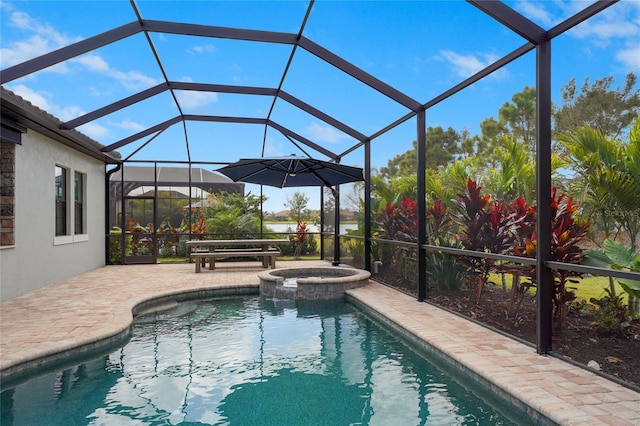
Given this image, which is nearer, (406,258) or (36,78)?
(36,78)

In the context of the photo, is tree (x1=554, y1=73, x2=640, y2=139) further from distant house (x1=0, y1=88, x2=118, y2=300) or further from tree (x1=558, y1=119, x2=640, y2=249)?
distant house (x1=0, y1=88, x2=118, y2=300)

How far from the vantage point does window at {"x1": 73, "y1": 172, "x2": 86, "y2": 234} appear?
9.74 meters

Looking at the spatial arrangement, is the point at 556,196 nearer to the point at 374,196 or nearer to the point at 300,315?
the point at 300,315

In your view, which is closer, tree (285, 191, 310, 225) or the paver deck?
the paver deck

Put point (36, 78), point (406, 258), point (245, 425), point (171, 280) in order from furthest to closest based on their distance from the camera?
point (171, 280) → point (406, 258) → point (36, 78) → point (245, 425)

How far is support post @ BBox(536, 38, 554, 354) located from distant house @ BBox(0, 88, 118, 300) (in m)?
6.38

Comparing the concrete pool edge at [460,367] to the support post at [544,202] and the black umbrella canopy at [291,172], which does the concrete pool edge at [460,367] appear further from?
the black umbrella canopy at [291,172]

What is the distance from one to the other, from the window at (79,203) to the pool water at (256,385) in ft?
17.9

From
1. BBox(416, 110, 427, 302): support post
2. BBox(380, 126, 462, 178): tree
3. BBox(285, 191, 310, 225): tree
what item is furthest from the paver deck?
BBox(285, 191, 310, 225): tree

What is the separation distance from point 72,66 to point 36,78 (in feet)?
1.88

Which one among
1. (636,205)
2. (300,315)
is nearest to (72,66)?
(300,315)

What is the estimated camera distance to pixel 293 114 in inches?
396

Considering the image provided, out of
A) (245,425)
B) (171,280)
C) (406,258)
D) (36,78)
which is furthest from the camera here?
(171,280)

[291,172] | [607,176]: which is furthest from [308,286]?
[607,176]
